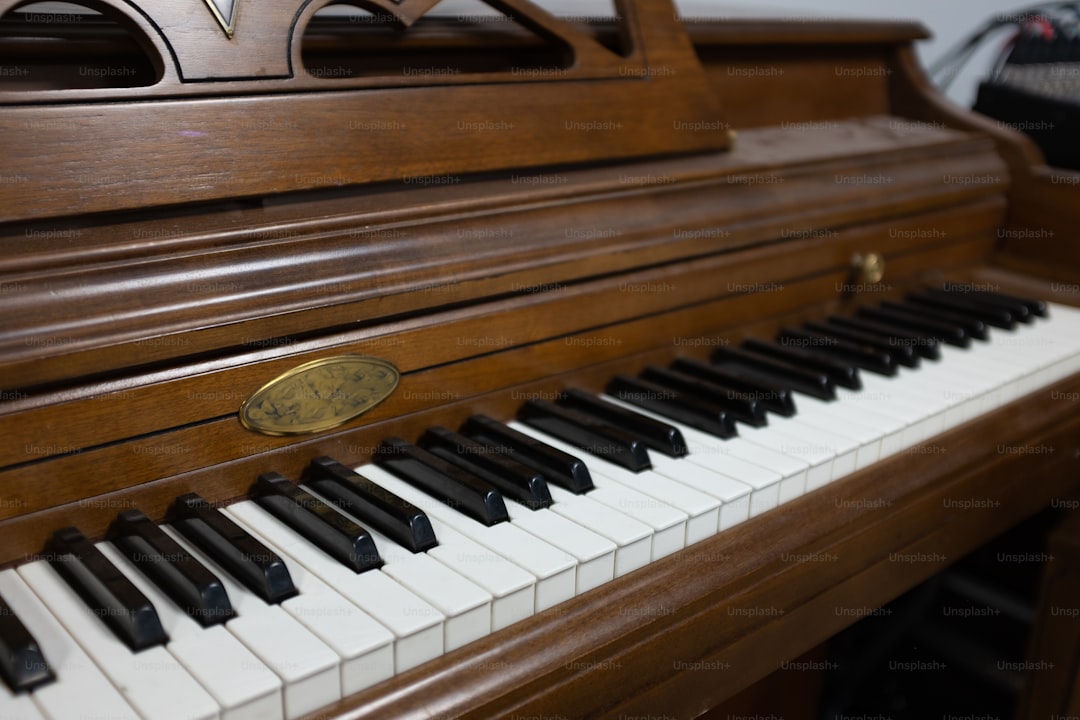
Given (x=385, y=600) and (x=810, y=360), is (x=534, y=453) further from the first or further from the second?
(x=810, y=360)

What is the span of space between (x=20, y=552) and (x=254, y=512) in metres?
0.22

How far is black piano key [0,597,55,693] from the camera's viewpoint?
0.72 metres

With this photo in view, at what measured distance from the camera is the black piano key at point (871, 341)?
1535 millimetres

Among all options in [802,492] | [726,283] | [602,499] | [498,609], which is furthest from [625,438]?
[726,283]

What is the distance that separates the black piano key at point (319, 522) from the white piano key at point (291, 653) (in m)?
0.08

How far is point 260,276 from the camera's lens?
3.35ft

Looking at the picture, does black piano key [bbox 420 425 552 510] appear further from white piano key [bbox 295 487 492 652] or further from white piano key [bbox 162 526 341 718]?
white piano key [bbox 162 526 341 718]

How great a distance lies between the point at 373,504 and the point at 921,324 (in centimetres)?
112

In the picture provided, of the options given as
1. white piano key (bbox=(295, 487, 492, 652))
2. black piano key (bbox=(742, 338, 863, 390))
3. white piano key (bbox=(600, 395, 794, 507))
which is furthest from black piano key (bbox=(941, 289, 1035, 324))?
white piano key (bbox=(295, 487, 492, 652))

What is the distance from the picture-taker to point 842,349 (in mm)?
1564

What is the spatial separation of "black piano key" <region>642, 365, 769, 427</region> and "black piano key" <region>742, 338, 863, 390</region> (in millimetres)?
172

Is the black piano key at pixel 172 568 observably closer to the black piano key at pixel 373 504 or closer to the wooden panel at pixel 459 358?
the wooden panel at pixel 459 358


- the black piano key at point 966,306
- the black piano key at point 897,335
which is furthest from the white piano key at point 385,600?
the black piano key at point 966,306

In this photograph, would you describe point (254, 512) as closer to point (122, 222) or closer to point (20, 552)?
point (20, 552)
